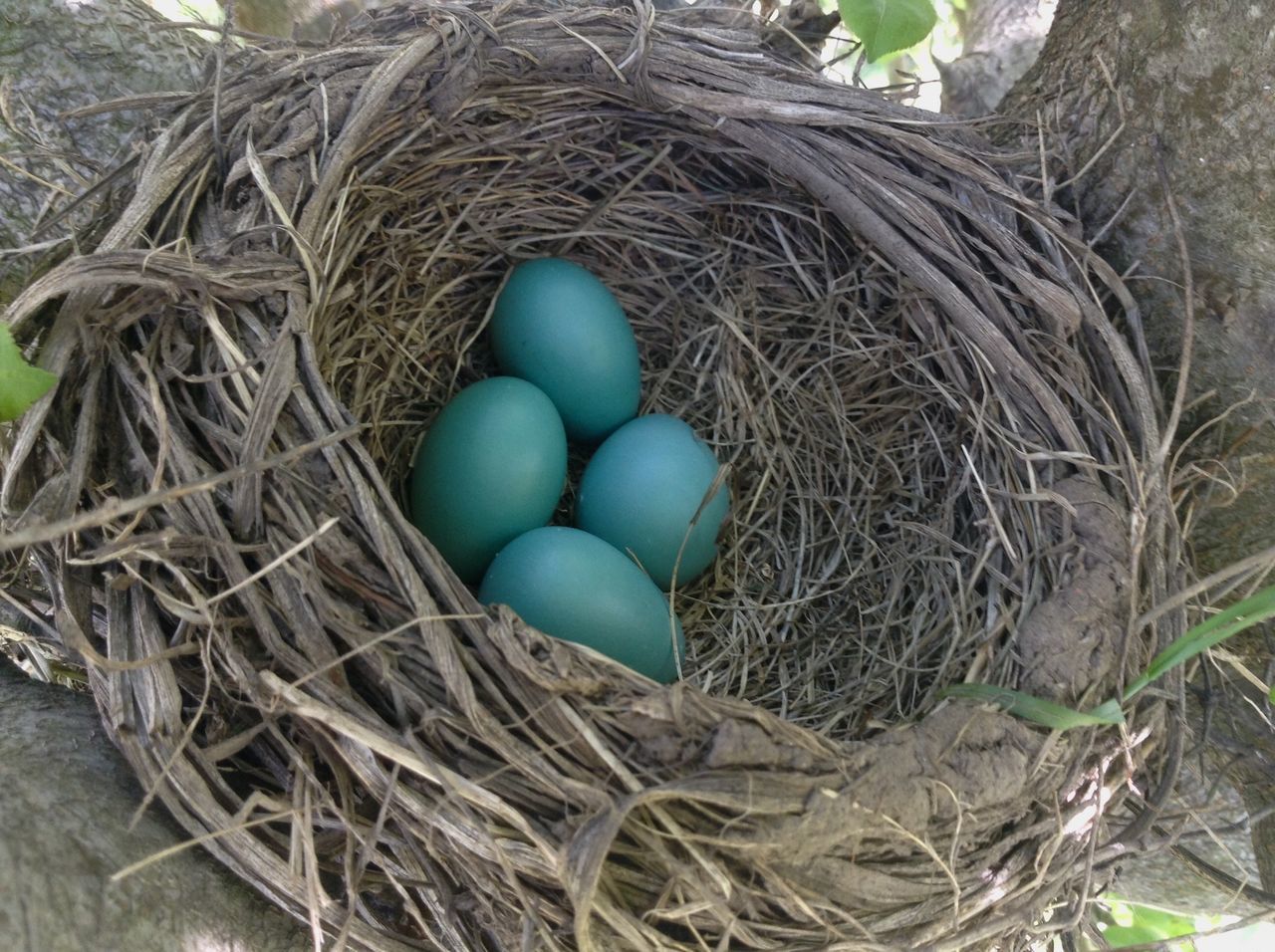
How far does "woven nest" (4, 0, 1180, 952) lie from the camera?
0.84 m

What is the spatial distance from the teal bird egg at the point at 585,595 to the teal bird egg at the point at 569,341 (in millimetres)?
287

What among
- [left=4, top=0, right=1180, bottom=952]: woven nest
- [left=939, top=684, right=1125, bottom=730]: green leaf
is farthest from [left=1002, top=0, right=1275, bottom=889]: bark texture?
[left=939, top=684, right=1125, bottom=730]: green leaf

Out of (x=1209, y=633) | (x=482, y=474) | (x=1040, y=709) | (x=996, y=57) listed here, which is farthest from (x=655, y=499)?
(x=996, y=57)

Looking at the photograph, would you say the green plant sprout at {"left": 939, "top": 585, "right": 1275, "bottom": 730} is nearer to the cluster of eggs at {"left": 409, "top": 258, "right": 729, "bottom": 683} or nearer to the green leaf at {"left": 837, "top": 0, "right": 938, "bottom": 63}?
the cluster of eggs at {"left": 409, "top": 258, "right": 729, "bottom": 683}

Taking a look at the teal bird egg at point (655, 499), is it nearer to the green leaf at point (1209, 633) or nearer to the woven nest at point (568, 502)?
the woven nest at point (568, 502)

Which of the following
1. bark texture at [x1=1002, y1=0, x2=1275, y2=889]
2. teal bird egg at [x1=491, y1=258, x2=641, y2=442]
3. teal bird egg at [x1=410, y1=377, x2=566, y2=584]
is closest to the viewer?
bark texture at [x1=1002, y1=0, x2=1275, y2=889]

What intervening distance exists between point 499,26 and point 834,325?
63cm

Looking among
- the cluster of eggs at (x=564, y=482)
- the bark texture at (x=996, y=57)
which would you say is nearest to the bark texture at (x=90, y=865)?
the cluster of eggs at (x=564, y=482)

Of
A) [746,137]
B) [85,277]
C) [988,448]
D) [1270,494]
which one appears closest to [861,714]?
[988,448]

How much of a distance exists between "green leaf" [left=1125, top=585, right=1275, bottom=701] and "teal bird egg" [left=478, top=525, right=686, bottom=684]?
52cm

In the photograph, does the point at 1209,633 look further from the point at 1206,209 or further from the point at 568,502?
the point at 568,502

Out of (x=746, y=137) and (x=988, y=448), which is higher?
(x=746, y=137)

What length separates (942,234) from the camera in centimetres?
129

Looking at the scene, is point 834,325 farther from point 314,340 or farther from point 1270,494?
point 314,340
